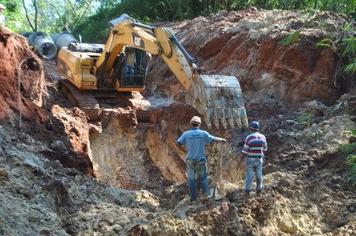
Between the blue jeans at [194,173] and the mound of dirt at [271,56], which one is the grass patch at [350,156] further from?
the mound of dirt at [271,56]

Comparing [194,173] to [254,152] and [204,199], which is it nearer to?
[204,199]

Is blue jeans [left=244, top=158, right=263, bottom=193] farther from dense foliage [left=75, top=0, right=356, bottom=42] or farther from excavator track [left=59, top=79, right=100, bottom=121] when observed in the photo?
dense foliage [left=75, top=0, right=356, bottom=42]

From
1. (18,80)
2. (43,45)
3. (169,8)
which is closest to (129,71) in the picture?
(18,80)

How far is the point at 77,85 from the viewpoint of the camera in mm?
13203

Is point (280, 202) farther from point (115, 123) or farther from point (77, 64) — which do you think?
point (77, 64)

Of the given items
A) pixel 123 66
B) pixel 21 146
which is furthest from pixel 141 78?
pixel 21 146

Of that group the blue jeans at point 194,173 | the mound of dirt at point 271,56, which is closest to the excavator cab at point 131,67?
the mound of dirt at point 271,56

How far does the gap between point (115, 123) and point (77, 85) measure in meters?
1.35

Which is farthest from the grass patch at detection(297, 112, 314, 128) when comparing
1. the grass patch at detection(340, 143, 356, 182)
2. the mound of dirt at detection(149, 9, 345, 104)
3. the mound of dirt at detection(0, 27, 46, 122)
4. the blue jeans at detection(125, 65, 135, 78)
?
the mound of dirt at detection(0, 27, 46, 122)

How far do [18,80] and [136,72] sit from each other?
393 centimetres

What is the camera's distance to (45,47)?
63.9 ft

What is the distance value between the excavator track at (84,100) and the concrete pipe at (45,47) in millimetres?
6048

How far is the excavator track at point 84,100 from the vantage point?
1276 cm

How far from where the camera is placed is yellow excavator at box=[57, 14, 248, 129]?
349 inches
